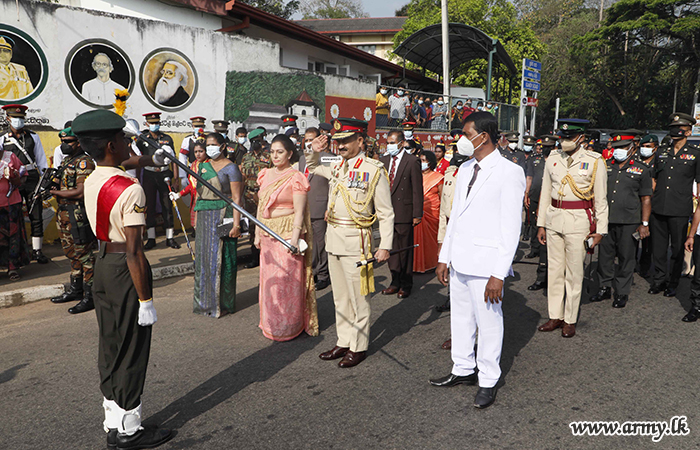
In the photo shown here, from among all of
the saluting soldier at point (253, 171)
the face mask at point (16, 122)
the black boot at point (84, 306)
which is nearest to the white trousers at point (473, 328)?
the black boot at point (84, 306)

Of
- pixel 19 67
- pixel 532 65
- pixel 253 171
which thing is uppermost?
pixel 532 65

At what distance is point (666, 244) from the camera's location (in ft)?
23.3

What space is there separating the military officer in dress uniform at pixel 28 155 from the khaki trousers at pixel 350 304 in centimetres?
529

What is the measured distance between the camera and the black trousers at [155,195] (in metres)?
9.02

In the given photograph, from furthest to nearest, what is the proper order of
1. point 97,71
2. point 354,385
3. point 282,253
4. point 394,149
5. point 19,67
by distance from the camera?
point 97,71, point 19,67, point 394,149, point 282,253, point 354,385

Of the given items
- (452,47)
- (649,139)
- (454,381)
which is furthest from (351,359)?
(452,47)

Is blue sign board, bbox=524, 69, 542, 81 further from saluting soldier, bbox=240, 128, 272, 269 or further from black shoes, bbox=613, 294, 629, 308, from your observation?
black shoes, bbox=613, 294, 629, 308

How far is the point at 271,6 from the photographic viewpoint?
36875 mm

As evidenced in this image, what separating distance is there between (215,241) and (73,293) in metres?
2.11

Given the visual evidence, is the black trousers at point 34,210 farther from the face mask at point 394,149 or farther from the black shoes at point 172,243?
the face mask at point 394,149

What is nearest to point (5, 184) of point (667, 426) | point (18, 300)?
point (18, 300)

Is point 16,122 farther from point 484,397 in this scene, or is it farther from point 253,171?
point 484,397

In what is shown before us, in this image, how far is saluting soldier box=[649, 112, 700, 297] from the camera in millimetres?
6824

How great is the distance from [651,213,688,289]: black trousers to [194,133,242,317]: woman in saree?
18.3ft
